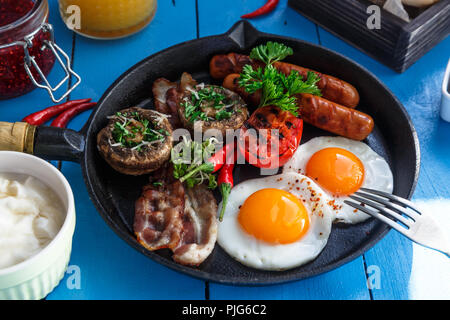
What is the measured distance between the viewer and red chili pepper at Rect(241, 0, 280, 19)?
13.1 feet

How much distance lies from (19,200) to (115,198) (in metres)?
0.64

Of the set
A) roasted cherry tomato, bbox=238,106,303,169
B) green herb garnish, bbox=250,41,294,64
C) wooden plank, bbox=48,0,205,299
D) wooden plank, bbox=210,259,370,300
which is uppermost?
green herb garnish, bbox=250,41,294,64

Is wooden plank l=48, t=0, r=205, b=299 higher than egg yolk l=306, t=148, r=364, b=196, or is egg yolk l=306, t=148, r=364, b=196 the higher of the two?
egg yolk l=306, t=148, r=364, b=196

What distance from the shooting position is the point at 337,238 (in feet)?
9.29

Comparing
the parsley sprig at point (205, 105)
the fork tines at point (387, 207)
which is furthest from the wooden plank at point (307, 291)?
the parsley sprig at point (205, 105)

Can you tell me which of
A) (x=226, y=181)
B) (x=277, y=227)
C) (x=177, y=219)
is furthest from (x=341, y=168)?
(x=177, y=219)

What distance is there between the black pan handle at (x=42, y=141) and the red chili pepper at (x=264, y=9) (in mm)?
1809

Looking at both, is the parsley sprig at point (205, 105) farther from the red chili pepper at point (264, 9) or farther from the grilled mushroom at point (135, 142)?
the red chili pepper at point (264, 9)

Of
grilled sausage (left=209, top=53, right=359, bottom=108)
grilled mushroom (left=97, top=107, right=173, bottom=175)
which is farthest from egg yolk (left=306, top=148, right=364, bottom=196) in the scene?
grilled mushroom (left=97, top=107, right=173, bottom=175)

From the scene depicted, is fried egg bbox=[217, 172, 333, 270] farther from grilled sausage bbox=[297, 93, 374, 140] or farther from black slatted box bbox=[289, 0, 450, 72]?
black slatted box bbox=[289, 0, 450, 72]

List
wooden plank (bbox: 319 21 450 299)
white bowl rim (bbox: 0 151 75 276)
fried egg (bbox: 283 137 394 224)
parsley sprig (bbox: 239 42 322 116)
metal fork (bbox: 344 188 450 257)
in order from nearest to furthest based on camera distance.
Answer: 1. white bowl rim (bbox: 0 151 75 276)
2. metal fork (bbox: 344 188 450 257)
3. wooden plank (bbox: 319 21 450 299)
4. fried egg (bbox: 283 137 394 224)
5. parsley sprig (bbox: 239 42 322 116)

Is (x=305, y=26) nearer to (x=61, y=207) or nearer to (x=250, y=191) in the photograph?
(x=250, y=191)

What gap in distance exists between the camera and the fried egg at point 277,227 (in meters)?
2.69

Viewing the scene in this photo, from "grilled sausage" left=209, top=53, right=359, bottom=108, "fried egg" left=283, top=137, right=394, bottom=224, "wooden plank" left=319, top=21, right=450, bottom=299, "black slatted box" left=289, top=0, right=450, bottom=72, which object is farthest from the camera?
"black slatted box" left=289, top=0, right=450, bottom=72
